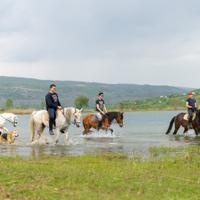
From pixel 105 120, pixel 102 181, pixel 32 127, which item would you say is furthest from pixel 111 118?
pixel 102 181

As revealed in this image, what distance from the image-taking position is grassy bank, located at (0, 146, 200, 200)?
9.99m

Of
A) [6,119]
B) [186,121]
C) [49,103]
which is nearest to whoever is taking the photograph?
[49,103]

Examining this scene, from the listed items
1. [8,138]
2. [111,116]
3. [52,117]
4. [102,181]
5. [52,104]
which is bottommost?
[8,138]

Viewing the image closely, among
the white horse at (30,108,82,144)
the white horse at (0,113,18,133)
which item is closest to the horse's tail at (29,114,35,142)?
the white horse at (30,108,82,144)

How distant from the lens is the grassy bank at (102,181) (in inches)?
393

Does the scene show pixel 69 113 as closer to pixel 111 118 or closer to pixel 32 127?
pixel 32 127

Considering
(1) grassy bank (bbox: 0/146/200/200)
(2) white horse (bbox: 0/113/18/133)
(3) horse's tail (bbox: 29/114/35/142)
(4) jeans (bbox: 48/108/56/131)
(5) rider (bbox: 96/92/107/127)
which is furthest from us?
(5) rider (bbox: 96/92/107/127)

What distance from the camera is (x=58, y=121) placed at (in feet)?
74.4

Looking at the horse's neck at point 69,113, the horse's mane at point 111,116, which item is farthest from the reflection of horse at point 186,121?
the horse's neck at point 69,113

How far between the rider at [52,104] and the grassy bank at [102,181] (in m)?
8.16

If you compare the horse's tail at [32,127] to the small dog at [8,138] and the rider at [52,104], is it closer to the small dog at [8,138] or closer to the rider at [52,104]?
the rider at [52,104]

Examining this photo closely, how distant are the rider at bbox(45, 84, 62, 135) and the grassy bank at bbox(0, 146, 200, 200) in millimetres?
8158

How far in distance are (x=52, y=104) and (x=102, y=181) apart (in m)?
11.6

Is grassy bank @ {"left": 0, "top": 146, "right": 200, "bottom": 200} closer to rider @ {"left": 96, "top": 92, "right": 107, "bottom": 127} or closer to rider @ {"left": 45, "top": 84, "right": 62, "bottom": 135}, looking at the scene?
rider @ {"left": 45, "top": 84, "right": 62, "bottom": 135}
